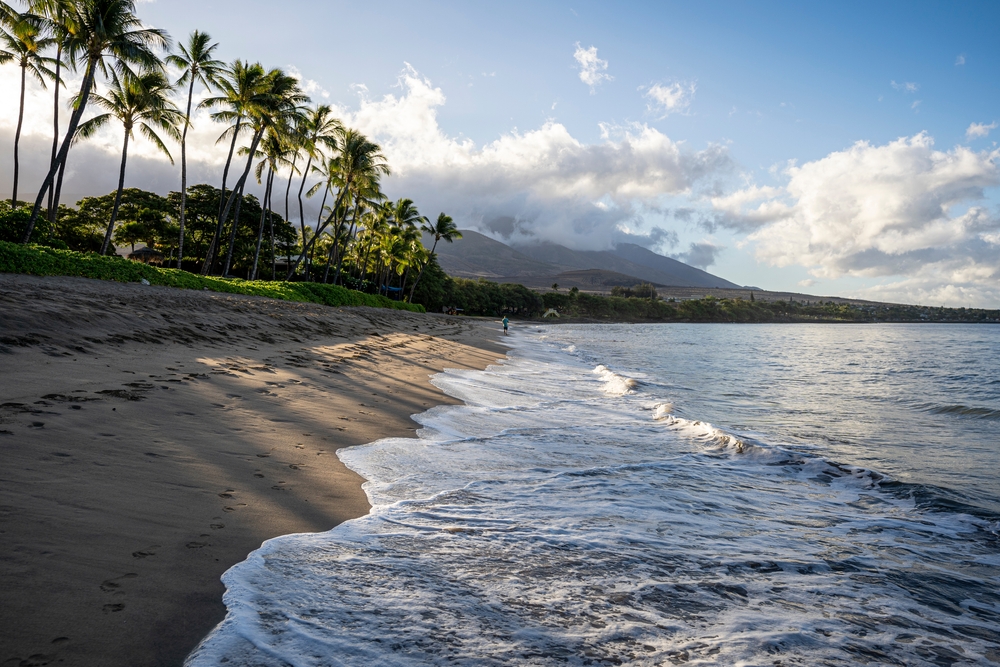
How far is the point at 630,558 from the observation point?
3.57 meters

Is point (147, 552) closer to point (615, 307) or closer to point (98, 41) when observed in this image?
point (98, 41)

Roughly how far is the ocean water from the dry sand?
290 millimetres

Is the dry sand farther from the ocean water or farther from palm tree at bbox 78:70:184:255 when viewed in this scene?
palm tree at bbox 78:70:184:255

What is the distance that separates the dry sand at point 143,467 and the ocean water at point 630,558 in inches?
11.4

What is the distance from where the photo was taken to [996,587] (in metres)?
3.71

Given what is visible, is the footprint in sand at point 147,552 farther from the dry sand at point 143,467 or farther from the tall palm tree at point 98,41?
the tall palm tree at point 98,41

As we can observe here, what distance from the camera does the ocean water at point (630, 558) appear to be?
253cm

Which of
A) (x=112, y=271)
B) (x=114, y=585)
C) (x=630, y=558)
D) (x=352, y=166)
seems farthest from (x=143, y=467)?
(x=352, y=166)

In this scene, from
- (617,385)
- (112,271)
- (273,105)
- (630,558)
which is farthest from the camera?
(273,105)

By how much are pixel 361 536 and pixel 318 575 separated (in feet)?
1.96

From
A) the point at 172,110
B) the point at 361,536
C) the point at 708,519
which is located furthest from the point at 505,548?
the point at 172,110

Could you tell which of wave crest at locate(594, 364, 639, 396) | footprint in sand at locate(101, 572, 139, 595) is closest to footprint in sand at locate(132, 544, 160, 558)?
footprint in sand at locate(101, 572, 139, 595)

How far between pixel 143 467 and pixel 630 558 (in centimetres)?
358

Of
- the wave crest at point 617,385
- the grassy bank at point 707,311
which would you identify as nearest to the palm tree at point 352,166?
the wave crest at point 617,385
